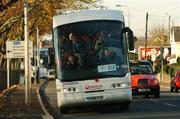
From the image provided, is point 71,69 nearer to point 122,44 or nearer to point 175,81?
point 122,44

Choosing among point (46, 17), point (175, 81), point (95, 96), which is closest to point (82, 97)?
point (95, 96)

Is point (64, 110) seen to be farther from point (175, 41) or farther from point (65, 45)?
point (175, 41)

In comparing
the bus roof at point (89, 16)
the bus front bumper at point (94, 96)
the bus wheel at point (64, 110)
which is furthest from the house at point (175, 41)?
the bus front bumper at point (94, 96)

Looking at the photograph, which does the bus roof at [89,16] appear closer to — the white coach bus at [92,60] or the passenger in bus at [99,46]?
the white coach bus at [92,60]

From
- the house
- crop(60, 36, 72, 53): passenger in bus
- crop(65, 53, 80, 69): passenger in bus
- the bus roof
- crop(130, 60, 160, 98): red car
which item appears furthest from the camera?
the house

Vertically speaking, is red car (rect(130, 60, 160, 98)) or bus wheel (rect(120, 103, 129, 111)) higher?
red car (rect(130, 60, 160, 98))

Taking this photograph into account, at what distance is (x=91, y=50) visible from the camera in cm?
2295

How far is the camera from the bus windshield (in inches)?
893

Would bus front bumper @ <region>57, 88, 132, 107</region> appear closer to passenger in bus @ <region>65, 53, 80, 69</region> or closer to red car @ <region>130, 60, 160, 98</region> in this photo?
passenger in bus @ <region>65, 53, 80, 69</region>

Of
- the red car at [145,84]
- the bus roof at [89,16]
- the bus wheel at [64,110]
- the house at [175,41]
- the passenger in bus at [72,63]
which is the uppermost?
the house at [175,41]

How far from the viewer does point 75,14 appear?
23.6m

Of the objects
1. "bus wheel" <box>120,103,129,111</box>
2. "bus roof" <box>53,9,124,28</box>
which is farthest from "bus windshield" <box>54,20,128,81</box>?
"bus wheel" <box>120,103,129,111</box>

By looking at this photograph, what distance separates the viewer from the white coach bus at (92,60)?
2264cm

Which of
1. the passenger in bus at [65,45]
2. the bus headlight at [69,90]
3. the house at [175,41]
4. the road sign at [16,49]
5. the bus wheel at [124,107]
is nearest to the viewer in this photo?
the bus headlight at [69,90]
